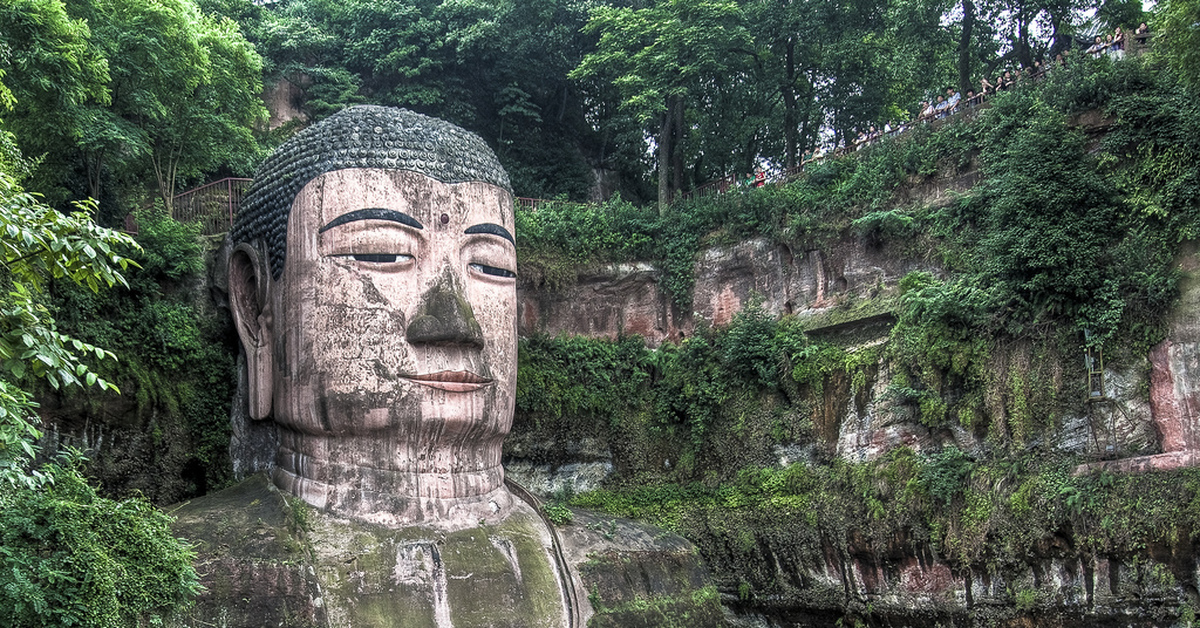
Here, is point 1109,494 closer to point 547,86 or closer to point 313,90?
point 547,86

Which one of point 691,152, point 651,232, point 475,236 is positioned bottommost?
point 475,236

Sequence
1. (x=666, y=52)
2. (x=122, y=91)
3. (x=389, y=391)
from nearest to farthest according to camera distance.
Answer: (x=389, y=391) < (x=122, y=91) < (x=666, y=52)

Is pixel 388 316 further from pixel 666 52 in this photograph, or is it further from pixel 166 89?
pixel 666 52

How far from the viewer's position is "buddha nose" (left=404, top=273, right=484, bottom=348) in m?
10.4

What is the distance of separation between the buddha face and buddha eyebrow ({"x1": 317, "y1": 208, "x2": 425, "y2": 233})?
0.05 ft

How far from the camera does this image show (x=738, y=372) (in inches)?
584

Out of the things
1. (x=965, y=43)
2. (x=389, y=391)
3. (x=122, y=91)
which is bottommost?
(x=389, y=391)

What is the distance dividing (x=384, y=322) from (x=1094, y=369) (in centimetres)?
Result: 831

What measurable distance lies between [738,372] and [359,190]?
6492mm

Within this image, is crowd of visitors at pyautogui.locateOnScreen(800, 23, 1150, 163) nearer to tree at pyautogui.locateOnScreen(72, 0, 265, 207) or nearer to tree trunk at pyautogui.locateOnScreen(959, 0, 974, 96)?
tree trunk at pyautogui.locateOnScreen(959, 0, 974, 96)

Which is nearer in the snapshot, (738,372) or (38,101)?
(38,101)

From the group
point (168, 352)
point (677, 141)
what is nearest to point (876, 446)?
point (168, 352)

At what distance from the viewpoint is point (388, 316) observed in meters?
10.6

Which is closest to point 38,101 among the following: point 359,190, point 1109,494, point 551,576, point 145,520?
point 359,190
